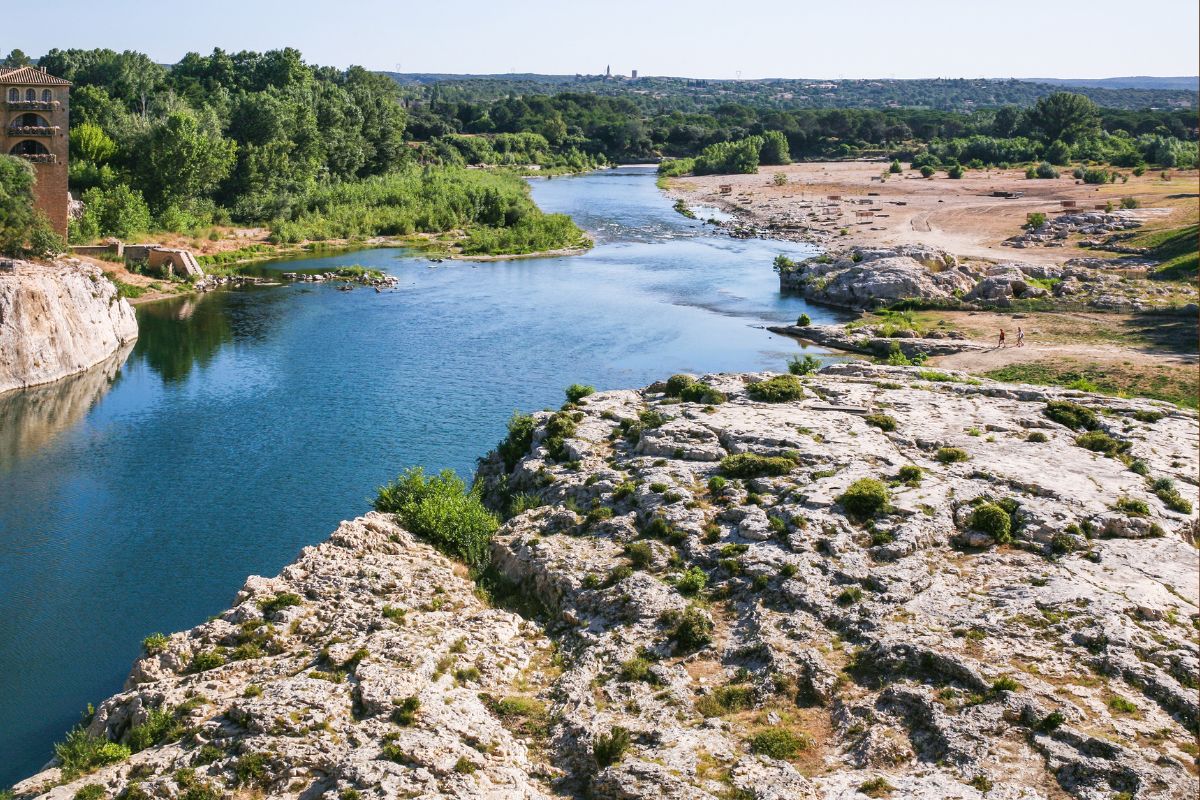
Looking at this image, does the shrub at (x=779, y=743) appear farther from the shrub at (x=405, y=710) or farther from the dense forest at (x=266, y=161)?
the dense forest at (x=266, y=161)

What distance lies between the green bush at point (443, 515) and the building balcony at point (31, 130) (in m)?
56.8

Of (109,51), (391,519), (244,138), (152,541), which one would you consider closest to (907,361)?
(391,519)

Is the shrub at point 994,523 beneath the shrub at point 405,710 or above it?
above

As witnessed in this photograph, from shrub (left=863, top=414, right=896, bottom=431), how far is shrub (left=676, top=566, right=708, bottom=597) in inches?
587

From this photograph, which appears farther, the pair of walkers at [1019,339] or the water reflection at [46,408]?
the pair of walkers at [1019,339]

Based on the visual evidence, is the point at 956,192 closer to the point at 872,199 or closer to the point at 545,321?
the point at 872,199

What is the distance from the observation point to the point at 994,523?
36.9 meters

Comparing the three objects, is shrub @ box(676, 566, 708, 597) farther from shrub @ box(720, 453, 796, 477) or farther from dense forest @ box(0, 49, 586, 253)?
dense forest @ box(0, 49, 586, 253)

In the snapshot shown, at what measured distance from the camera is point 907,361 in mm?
68562

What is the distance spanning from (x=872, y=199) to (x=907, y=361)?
90452 millimetres

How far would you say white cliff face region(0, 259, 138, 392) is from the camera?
62.3 meters

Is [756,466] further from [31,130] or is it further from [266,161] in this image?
[266,161]

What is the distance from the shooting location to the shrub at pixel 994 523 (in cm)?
3678

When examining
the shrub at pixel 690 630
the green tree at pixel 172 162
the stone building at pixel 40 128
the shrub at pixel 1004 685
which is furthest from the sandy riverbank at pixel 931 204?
the shrub at pixel 1004 685
